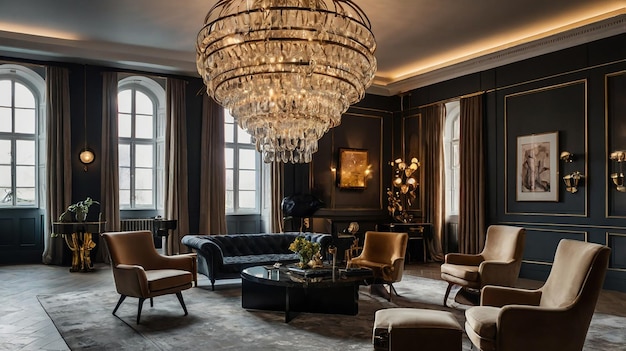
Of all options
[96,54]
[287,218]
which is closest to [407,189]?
[287,218]

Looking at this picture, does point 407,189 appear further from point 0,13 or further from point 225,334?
point 0,13

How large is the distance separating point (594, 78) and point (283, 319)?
5312 millimetres

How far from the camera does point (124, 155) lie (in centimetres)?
948

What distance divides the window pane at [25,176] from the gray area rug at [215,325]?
3818mm

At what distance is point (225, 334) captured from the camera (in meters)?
4.41

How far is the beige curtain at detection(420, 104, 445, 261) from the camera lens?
9570 mm

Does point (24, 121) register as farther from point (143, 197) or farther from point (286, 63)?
point (286, 63)

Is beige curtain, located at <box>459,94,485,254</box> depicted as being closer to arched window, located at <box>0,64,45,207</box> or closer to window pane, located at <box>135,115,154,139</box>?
window pane, located at <box>135,115,154,139</box>

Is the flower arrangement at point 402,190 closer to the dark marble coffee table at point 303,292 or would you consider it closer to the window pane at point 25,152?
the dark marble coffee table at point 303,292

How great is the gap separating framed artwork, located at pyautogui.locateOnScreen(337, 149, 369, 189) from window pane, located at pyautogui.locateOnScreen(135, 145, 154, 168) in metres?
3.58

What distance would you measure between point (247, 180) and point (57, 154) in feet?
11.1

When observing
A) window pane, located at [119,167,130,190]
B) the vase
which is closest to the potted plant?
the vase

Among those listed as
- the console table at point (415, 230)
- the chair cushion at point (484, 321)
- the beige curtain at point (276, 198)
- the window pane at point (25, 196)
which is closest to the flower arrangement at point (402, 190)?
the console table at point (415, 230)

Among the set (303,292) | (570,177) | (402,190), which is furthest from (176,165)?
(570,177)
